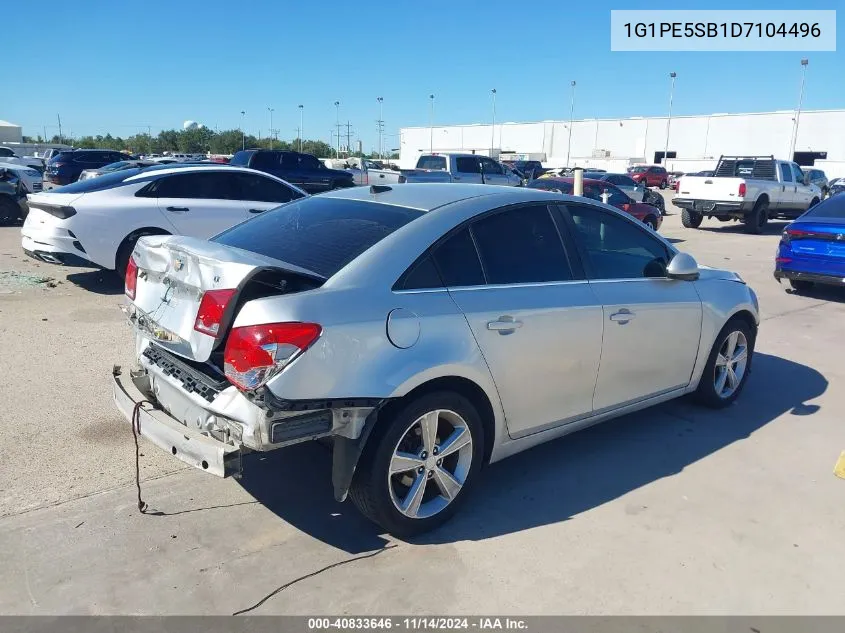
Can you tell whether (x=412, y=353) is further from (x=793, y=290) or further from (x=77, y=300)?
(x=793, y=290)

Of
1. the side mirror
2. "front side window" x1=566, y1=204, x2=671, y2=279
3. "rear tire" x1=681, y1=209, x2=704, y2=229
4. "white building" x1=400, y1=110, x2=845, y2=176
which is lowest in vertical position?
"rear tire" x1=681, y1=209, x2=704, y2=229

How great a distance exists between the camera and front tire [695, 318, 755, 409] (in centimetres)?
514

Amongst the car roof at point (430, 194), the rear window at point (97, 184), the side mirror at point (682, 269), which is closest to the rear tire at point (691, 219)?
the rear window at point (97, 184)

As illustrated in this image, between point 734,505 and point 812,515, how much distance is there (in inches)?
16.2

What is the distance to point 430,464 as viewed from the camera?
11.0 ft

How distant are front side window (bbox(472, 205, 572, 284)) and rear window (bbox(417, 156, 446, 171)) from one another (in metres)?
17.6

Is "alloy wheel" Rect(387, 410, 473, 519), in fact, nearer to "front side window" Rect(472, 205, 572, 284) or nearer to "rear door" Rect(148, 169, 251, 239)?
"front side window" Rect(472, 205, 572, 284)

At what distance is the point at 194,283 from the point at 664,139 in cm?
8130

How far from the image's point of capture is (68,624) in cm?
273

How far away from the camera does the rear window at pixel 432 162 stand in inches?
841

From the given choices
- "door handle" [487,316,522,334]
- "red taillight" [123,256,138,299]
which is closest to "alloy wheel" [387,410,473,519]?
"door handle" [487,316,522,334]

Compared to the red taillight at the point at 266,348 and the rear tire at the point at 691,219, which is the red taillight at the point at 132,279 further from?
the rear tire at the point at 691,219

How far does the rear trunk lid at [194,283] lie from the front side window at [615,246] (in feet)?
6.20

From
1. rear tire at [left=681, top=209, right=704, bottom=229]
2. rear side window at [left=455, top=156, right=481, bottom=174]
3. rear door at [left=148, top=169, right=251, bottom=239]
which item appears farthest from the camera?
rear side window at [left=455, top=156, right=481, bottom=174]
